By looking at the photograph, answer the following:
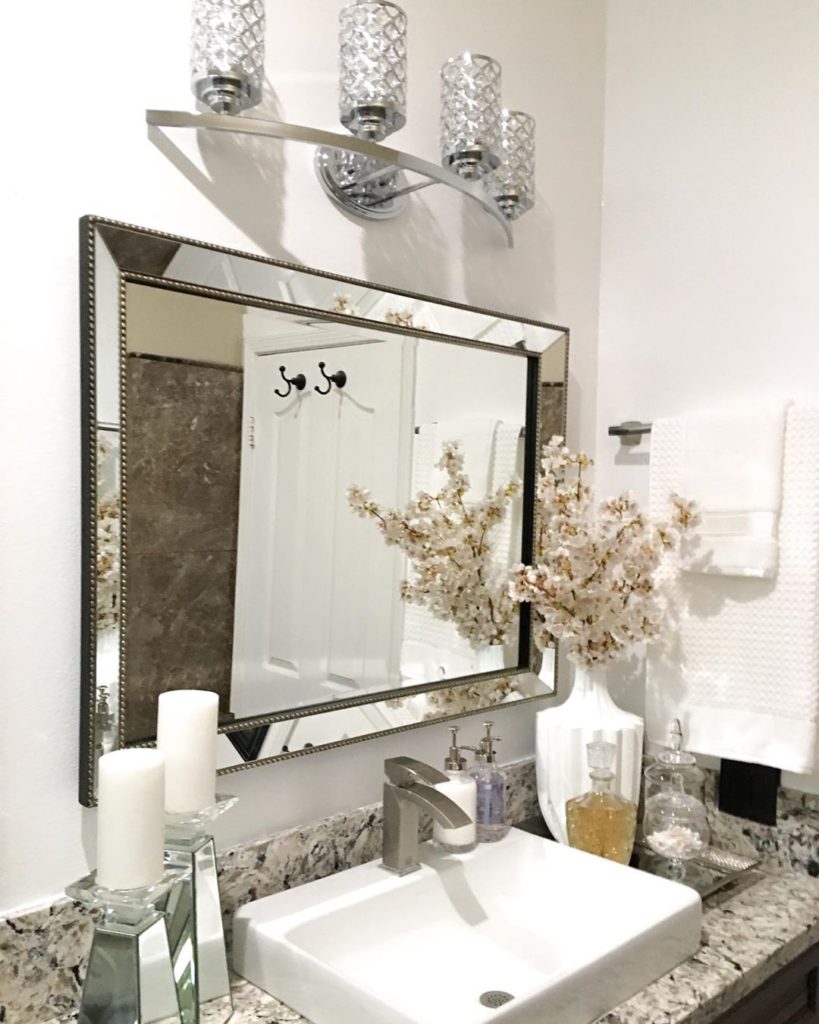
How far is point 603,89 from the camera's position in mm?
1670

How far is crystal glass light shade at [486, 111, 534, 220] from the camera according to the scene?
1.38 metres

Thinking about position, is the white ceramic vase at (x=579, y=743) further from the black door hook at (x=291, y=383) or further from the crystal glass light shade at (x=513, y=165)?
the crystal glass light shade at (x=513, y=165)

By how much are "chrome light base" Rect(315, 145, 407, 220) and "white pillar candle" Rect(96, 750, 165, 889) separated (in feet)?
2.62

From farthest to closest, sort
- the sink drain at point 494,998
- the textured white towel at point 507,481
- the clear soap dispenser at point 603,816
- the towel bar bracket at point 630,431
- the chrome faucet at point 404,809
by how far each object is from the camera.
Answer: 1. the towel bar bracket at point 630,431
2. the textured white towel at point 507,481
3. the clear soap dispenser at point 603,816
4. the chrome faucet at point 404,809
5. the sink drain at point 494,998

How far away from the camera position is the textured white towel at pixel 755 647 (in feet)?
4.36

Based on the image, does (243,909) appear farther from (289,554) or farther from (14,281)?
(14,281)

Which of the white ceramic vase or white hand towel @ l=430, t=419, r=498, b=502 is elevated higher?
white hand towel @ l=430, t=419, r=498, b=502

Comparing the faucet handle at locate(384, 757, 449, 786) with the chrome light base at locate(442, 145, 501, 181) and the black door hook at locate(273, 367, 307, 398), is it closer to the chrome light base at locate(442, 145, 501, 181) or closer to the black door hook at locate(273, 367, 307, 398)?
the black door hook at locate(273, 367, 307, 398)

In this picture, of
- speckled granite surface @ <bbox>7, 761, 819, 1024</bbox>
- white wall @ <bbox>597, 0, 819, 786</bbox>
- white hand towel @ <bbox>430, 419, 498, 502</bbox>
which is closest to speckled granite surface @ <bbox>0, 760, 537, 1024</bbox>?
speckled granite surface @ <bbox>7, 761, 819, 1024</bbox>

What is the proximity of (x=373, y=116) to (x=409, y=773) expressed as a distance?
85 cm

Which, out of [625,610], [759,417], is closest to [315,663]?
[625,610]

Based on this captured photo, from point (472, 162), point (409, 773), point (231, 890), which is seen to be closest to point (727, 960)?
point (409, 773)

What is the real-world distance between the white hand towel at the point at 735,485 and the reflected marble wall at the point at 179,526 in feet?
2.45

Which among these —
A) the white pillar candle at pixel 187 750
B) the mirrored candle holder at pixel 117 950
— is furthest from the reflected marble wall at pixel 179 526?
the mirrored candle holder at pixel 117 950
